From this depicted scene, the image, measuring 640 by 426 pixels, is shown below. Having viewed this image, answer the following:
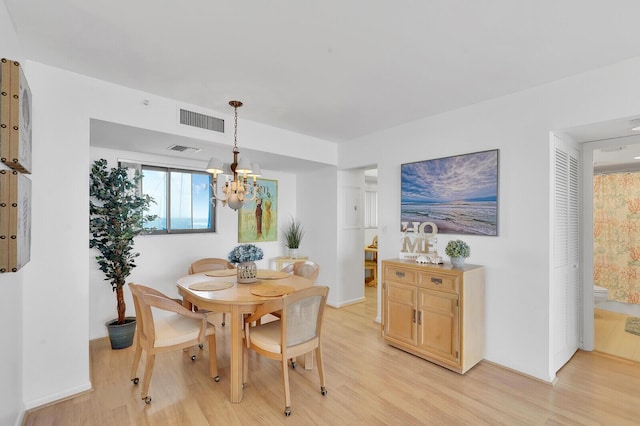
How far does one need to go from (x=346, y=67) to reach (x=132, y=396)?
10.2 feet

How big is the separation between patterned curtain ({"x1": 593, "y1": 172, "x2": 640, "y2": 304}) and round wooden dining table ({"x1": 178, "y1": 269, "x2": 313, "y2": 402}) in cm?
315

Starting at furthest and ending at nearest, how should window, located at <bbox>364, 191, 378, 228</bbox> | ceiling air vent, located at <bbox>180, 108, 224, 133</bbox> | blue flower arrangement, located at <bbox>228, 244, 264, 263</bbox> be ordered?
1. window, located at <bbox>364, 191, 378, 228</bbox>
2. ceiling air vent, located at <bbox>180, 108, 224, 133</bbox>
3. blue flower arrangement, located at <bbox>228, 244, 264, 263</bbox>

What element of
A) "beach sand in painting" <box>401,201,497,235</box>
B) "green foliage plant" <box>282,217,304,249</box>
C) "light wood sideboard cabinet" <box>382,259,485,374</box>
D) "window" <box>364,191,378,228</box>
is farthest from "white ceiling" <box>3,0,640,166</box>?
"window" <box>364,191,378,228</box>

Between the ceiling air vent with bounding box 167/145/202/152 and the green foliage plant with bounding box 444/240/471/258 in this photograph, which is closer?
the green foliage plant with bounding box 444/240/471/258

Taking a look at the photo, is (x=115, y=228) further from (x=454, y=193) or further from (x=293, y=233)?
(x=454, y=193)

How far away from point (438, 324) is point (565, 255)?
1.41 metres

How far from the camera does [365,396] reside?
242 cm

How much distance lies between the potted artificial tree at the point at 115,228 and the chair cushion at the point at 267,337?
174 cm

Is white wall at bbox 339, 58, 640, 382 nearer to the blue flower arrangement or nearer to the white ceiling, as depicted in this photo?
the white ceiling

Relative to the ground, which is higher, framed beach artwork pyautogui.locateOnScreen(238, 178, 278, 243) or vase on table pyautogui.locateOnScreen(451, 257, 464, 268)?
framed beach artwork pyautogui.locateOnScreen(238, 178, 278, 243)

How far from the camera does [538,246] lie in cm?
273

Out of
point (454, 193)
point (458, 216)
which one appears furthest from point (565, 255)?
point (454, 193)

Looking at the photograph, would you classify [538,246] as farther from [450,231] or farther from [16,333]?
[16,333]

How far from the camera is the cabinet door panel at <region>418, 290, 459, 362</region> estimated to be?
278cm
